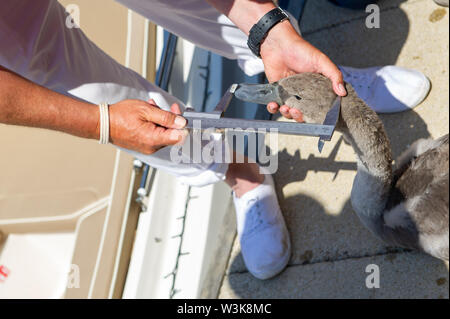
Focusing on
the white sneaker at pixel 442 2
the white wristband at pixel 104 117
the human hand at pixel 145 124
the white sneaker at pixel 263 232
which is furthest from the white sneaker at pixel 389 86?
the white wristband at pixel 104 117

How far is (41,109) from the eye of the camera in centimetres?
122

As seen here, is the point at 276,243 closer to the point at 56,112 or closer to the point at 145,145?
the point at 145,145

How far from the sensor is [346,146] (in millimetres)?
1991

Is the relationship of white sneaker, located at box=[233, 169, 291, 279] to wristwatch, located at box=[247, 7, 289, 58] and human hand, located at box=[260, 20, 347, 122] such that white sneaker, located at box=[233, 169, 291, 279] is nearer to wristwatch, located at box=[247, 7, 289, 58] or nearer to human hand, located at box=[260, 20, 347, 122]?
human hand, located at box=[260, 20, 347, 122]

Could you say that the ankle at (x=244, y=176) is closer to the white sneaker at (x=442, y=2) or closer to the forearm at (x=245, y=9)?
the forearm at (x=245, y=9)

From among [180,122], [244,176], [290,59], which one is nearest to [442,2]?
[290,59]

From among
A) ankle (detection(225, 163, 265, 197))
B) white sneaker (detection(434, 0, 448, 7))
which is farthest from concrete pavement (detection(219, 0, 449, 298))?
ankle (detection(225, 163, 265, 197))

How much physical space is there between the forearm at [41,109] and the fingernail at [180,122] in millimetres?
255

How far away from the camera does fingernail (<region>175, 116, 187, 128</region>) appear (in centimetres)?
123

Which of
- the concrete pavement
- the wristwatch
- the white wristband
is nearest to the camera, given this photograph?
the white wristband

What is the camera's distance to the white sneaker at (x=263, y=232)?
198 cm

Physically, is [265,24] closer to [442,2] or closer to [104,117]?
[104,117]

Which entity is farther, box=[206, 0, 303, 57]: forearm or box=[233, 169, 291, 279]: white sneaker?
box=[233, 169, 291, 279]: white sneaker

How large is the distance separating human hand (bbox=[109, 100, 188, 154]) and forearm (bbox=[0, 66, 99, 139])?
0.07m
